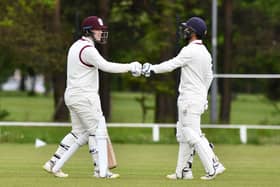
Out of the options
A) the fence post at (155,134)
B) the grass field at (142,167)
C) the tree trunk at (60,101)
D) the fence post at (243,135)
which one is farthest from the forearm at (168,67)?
the tree trunk at (60,101)

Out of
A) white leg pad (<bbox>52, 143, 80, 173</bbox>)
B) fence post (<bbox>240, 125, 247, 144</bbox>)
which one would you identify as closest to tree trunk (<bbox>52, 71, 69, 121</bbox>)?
fence post (<bbox>240, 125, 247, 144</bbox>)

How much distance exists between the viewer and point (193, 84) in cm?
1432

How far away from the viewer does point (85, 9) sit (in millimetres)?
37000

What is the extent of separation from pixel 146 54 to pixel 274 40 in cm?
581

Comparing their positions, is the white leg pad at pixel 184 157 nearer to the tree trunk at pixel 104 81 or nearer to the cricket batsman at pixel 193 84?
the cricket batsman at pixel 193 84

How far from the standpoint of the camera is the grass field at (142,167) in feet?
46.1

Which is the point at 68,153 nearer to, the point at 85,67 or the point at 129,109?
the point at 85,67

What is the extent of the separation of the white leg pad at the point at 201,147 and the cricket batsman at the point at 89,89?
1026mm

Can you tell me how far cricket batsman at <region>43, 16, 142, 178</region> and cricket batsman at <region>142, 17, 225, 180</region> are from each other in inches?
22.3

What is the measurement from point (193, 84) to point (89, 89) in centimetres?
136

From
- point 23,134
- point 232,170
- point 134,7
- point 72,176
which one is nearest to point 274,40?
point 134,7

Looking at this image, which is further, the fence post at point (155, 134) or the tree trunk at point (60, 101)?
the tree trunk at point (60, 101)

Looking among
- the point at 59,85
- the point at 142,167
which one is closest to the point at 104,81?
the point at 59,85

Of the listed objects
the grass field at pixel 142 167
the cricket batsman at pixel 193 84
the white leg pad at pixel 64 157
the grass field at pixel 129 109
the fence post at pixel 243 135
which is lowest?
the grass field at pixel 129 109
